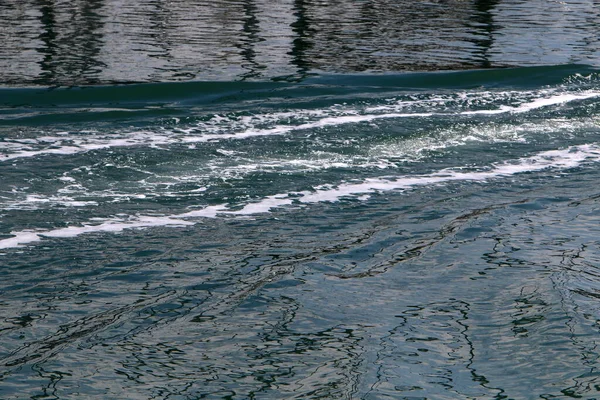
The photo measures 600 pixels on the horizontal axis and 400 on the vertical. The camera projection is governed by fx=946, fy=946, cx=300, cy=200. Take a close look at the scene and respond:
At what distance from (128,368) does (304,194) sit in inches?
123

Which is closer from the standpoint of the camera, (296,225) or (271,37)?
(296,225)

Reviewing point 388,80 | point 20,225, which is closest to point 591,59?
point 388,80

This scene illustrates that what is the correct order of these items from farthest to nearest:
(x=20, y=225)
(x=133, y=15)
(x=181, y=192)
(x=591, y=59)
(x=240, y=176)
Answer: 1. (x=133, y=15)
2. (x=591, y=59)
3. (x=240, y=176)
4. (x=181, y=192)
5. (x=20, y=225)

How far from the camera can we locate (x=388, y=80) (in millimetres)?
11844

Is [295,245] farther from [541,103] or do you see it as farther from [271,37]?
[271,37]

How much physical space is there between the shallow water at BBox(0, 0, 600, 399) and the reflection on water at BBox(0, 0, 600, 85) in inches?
4.6

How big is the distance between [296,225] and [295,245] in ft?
1.38

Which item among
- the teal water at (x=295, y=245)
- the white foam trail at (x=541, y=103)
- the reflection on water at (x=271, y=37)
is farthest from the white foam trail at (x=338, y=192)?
the reflection on water at (x=271, y=37)

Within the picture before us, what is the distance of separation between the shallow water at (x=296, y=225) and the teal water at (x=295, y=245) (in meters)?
0.02

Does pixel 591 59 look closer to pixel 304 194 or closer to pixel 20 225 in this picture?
pixel 304 194

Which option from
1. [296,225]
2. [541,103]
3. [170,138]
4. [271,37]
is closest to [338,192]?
[296,225]

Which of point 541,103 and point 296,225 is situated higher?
point 296,225

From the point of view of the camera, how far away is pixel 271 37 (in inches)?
597

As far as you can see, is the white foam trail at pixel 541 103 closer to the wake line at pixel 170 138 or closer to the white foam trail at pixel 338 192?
the wake line at pixel 170 138
